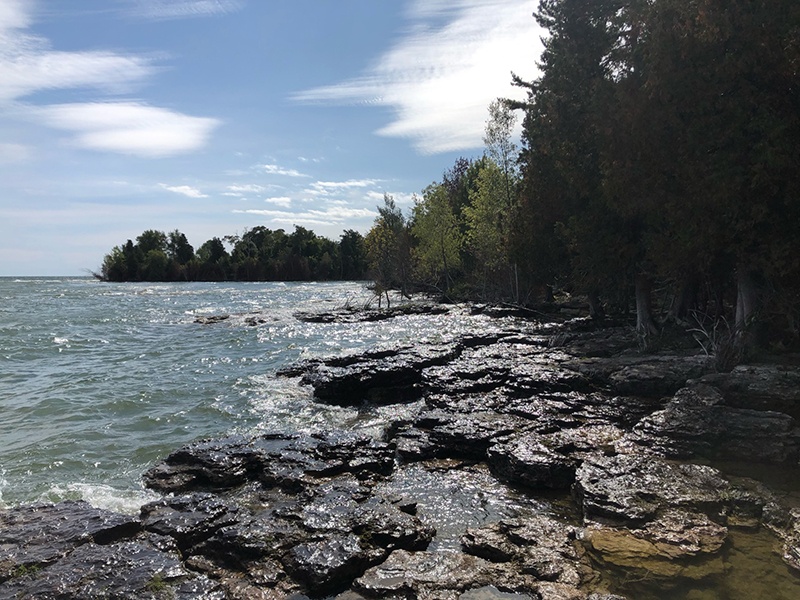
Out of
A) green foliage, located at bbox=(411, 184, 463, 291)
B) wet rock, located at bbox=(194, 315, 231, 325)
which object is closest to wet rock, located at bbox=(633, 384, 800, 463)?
wet rock, located at bbox=(194, 315, 231, 325)

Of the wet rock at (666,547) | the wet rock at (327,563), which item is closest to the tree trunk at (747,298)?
the wet rock at (666,547)

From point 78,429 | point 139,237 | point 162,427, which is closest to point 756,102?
point 162,427

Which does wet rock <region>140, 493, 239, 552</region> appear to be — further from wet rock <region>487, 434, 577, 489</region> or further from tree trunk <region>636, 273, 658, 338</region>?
tree trunk <region>636, 273, 658, 338</region>

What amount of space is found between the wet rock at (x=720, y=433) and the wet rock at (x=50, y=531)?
9051mm

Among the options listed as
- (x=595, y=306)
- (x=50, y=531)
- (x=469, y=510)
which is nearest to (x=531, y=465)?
(x=469, y=510)

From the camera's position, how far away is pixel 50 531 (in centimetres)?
684

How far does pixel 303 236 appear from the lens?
131m

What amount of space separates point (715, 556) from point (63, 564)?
25.4ft

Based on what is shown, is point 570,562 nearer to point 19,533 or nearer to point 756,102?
point 19,533

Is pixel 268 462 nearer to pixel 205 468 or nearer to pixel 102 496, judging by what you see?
pixel 205 468

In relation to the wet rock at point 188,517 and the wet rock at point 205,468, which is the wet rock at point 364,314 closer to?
the wet rock at point 205,468

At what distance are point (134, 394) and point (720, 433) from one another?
1642 cm

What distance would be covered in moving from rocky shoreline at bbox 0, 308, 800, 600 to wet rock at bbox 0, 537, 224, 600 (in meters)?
0.02

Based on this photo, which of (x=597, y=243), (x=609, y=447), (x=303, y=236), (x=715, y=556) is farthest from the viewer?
(x=303, y=236)
